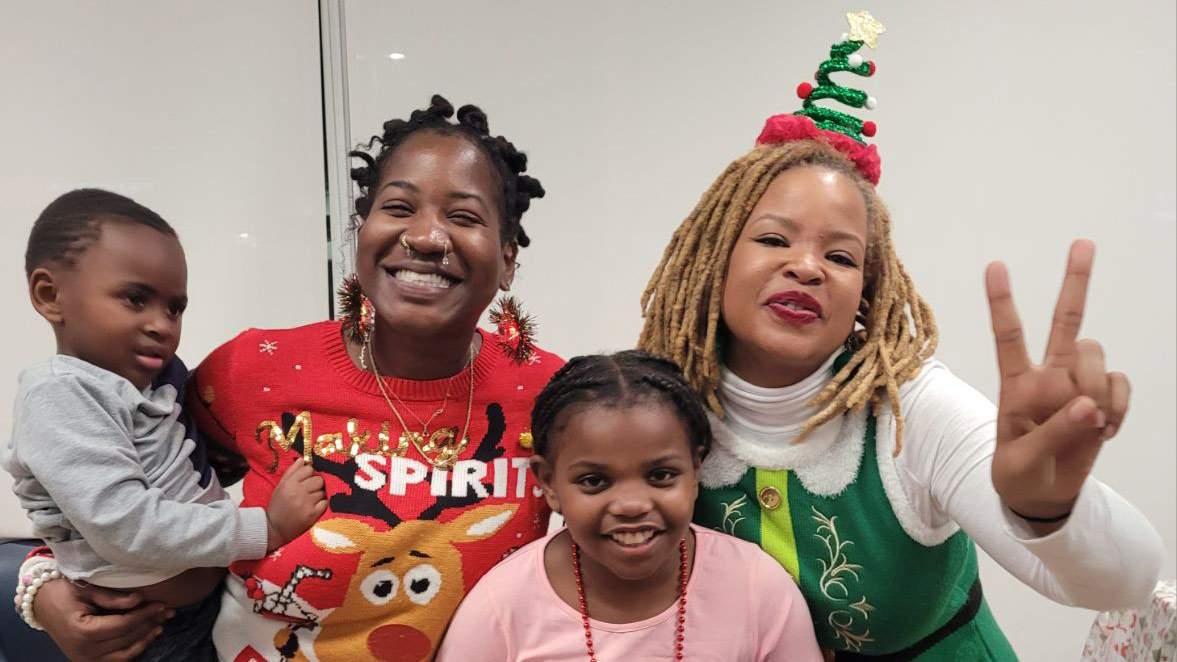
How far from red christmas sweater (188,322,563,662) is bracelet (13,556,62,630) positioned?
0.26 meters

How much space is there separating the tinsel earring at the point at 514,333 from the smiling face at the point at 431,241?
0.11 meters

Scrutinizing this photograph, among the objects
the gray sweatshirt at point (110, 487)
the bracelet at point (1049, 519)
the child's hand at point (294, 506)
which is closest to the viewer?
the bracelet at point (1049, 519)

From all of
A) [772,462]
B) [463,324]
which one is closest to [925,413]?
[772,462]

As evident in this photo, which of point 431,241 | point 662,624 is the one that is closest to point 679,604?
point 662,624

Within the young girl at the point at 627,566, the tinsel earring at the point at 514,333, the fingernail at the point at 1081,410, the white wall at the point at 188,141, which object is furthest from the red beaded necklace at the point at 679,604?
the white wall at the point at 188,141

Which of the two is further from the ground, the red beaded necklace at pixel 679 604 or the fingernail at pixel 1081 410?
the fingernail at pixel 1081 410

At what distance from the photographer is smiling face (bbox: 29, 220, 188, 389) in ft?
3.93

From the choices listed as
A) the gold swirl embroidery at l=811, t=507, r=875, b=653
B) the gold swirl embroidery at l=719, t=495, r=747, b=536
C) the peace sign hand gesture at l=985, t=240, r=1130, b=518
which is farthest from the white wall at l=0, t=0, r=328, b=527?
the peace sign hand gesture at l=985, t=240, r=1130, b=518

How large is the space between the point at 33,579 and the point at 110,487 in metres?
0.32

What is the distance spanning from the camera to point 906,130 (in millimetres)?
2238

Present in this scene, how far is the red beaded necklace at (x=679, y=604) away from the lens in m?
1.15

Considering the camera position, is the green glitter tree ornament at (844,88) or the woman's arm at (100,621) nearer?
the woman's arm at (100,621)

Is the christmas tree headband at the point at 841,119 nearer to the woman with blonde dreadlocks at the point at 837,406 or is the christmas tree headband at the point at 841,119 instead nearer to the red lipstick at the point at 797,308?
the woman with blonde dreadlocks at the point at 837,406

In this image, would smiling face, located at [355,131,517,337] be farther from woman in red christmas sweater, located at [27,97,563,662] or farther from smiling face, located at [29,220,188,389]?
smiling face, located at [29,220,188,389]
